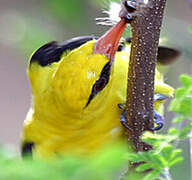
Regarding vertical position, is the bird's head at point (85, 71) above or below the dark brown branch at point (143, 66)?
above

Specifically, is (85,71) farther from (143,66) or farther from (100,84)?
(143,66)

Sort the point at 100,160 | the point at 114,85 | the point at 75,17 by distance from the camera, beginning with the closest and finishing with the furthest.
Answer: the point at 100,160 < the point at 114,85 < the point at 75,17

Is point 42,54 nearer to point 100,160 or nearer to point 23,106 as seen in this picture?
point 100,160

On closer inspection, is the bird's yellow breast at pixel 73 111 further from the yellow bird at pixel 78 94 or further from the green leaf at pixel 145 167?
the green leaf at pixel 145 167

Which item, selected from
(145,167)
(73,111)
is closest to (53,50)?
(73,111)

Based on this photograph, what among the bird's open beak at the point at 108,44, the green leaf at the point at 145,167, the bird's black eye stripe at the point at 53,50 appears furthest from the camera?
the bird's black eye stripe at the point at 53,50

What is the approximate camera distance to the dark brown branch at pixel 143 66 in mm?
858

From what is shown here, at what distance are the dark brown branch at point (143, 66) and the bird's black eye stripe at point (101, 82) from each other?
1.30 ft

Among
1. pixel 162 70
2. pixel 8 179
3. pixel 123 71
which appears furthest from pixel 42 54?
pixel 8 179

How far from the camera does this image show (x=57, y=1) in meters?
1.74

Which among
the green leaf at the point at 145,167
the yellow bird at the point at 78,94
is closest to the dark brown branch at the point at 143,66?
the green leaf at the point at 145,167

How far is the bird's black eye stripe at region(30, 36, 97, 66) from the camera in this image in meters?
1.64

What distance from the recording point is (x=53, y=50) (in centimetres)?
164

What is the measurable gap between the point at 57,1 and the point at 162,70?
0.54 m
